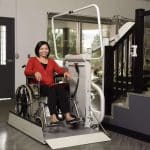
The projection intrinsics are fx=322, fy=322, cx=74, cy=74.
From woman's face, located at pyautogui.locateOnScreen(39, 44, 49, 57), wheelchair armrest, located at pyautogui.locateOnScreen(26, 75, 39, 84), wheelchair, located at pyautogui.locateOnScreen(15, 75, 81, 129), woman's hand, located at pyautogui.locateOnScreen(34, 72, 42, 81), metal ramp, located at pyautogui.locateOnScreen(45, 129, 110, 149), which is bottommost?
metal ramp, located at pyautogui.locateOnScreen(45, 129, 110, 149)

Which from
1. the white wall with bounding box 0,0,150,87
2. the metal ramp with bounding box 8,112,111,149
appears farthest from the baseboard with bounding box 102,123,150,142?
the white wall with bounding box 0,0,150,87

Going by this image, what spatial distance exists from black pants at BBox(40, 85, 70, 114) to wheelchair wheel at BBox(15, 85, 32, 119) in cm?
21

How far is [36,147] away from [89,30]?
5.54 metres

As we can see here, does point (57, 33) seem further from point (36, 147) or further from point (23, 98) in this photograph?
point (36, 147)

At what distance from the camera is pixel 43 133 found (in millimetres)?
3980

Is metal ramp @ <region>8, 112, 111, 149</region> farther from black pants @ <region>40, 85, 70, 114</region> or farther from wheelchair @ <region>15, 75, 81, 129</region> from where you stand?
black pants @ <region>40, 85, 70, 114</region>

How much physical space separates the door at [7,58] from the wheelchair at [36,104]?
2630 millimetres

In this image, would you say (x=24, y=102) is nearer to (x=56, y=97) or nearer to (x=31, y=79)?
(x=31, y=79)

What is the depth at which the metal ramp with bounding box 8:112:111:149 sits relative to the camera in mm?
3880

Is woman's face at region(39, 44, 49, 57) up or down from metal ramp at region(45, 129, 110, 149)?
up

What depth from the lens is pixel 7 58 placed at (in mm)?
7316

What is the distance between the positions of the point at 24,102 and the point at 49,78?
1.69 ft

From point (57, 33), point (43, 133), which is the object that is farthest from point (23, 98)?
point (57, 33)

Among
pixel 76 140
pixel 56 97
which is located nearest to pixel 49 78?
pixel 56 97
